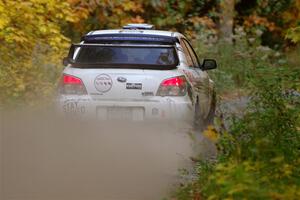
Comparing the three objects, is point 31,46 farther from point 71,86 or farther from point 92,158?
point 92,158

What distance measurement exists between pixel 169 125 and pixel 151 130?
0.90 ft

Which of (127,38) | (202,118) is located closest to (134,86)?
(127,38)

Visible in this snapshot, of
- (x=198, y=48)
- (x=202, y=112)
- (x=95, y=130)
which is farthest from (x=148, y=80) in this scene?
(x=198, y=48)

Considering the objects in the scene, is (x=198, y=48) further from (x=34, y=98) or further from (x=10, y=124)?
(x=10, y=124)

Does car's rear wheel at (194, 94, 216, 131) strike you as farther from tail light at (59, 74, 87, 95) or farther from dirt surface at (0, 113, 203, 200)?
tail light at (59, 74, 87, 95)

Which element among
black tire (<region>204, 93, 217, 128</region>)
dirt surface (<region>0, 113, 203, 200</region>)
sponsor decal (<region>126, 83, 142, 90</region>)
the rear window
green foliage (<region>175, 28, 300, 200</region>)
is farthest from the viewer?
black tire (<region>204, 93, 217, 128</region>)

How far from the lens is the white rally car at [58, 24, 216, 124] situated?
9859 mm

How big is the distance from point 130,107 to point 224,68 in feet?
36.1

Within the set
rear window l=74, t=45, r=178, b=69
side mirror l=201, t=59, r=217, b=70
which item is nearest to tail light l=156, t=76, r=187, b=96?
rear window l=74, t=45, r=178, b=69

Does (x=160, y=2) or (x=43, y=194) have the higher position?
(x=160, y=2)

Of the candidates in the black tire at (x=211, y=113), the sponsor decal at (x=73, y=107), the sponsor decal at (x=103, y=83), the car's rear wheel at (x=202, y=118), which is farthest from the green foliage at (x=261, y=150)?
the black tire at (x=211, y=113)

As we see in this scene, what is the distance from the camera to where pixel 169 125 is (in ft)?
32.8

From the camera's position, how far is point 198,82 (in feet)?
36.6

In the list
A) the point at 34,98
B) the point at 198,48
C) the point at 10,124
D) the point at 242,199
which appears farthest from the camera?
the point at 198,48
